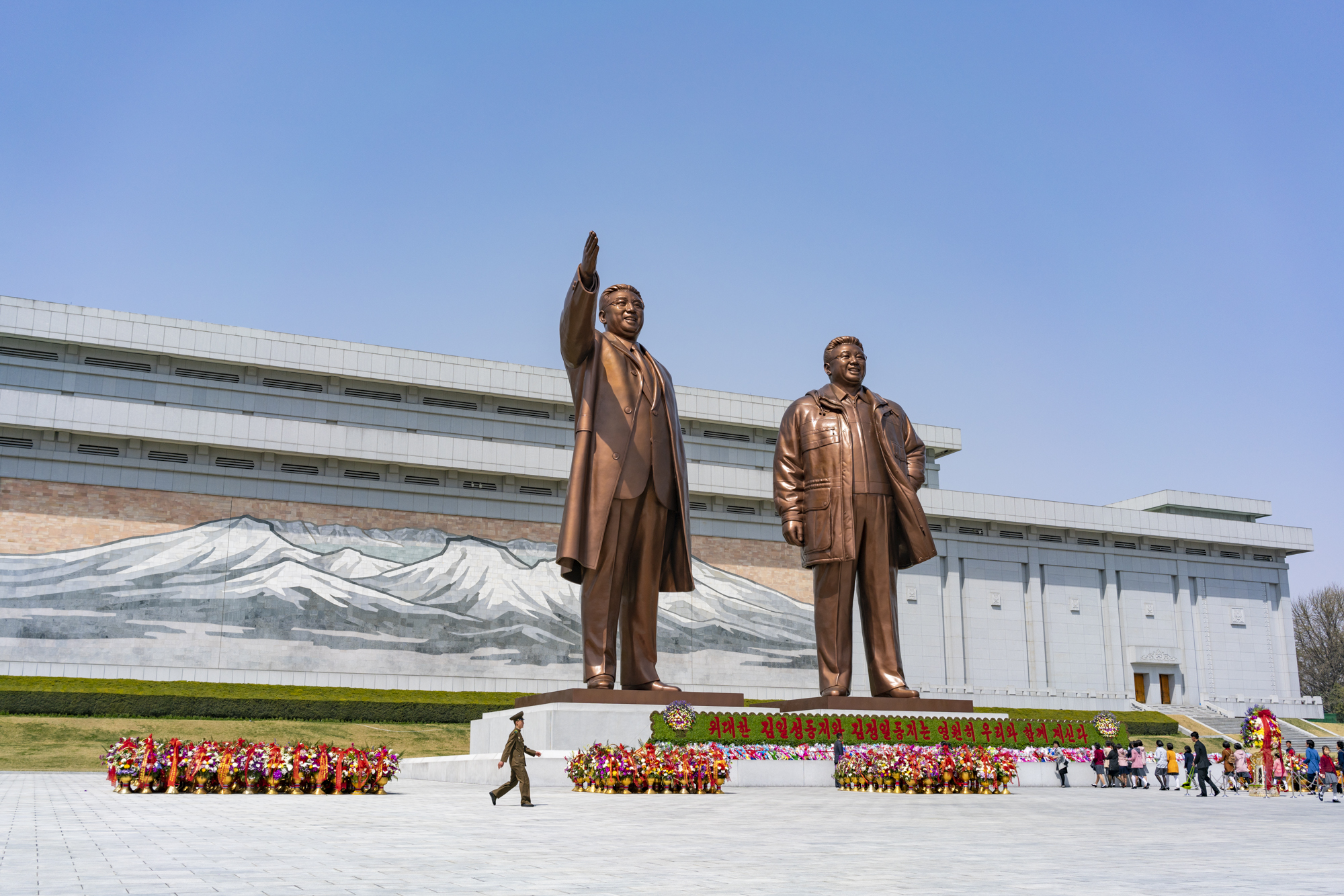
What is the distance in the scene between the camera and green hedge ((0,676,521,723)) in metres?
20.8

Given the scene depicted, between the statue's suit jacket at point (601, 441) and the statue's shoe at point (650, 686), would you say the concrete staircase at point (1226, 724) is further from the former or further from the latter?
the statue's suit jacket at point (601, 441)

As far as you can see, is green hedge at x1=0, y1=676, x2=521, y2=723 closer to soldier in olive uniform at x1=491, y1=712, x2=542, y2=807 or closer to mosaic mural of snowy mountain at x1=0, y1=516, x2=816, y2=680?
mosaic mural of snowy mountain at x1=0, y1=516, x2=816, y2=680

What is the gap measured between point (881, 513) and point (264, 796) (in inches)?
269

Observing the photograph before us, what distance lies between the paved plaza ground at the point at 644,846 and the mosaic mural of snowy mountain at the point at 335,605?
17.0 m

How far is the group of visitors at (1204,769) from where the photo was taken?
1291 cm

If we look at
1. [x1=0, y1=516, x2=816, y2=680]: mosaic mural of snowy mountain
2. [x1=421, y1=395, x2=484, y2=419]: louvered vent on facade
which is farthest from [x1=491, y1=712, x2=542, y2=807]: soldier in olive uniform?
[x1=421, y1=395, x2=484, y2=419]: louvered vent on facade

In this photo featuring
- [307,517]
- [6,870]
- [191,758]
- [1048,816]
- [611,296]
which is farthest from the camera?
[307,517]

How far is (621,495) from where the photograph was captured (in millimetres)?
10805

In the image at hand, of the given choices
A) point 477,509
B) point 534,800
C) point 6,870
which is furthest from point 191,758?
point 477,509

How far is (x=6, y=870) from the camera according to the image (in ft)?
14.0

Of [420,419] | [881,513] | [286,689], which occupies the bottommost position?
[286,689]

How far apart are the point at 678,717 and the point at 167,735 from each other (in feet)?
45.1

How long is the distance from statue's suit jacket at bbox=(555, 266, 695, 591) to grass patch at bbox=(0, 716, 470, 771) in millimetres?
9694

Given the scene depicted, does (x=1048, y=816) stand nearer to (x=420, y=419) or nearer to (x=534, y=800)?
(x=534, y=800)
